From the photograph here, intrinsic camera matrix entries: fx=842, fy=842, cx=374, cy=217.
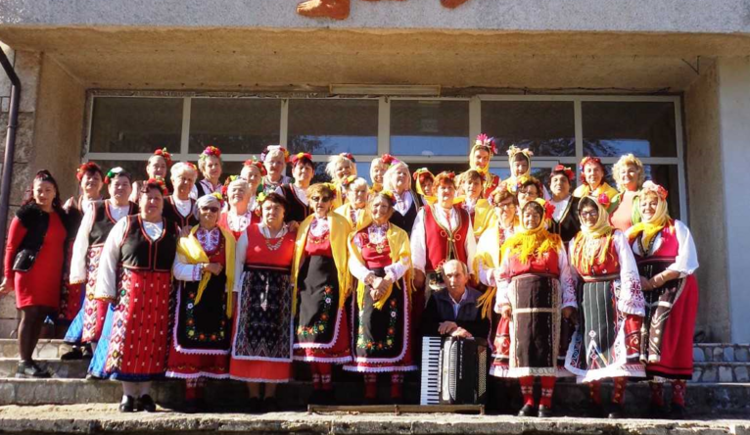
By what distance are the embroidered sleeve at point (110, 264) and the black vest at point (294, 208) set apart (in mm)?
1384

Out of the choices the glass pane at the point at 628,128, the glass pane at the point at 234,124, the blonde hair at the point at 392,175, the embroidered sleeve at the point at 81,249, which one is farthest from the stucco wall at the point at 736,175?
the embroidered sleeve at the point at 81,249

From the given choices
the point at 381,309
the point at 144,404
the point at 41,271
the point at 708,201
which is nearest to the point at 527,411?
the point at 381,309

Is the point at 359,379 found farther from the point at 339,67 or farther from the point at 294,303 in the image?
the point at 339,67

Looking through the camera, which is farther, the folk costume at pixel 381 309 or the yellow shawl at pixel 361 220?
the yellow shawl at pixel 361 220

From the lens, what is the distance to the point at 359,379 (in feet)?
20.4

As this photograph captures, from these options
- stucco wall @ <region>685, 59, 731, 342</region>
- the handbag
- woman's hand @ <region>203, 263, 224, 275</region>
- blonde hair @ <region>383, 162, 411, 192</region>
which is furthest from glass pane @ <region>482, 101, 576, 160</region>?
the handbag

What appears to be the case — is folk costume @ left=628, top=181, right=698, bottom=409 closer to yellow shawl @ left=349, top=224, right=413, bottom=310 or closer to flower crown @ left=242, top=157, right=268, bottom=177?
yellow shawl @ left=349, top=224, right=413, bottom=310

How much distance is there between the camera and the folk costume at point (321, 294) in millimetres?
5980

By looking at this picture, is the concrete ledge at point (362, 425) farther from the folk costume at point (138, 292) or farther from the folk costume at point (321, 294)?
the folk costume at point (321, 294)

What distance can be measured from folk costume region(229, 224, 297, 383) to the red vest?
1052mm

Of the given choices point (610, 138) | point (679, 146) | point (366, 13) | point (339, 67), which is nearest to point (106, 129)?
point (339, 67)

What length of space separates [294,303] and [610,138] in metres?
5.59

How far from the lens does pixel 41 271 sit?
655 cm

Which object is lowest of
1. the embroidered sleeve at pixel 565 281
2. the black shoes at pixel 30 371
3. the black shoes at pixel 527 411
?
the black shoes at pixel 527 411
